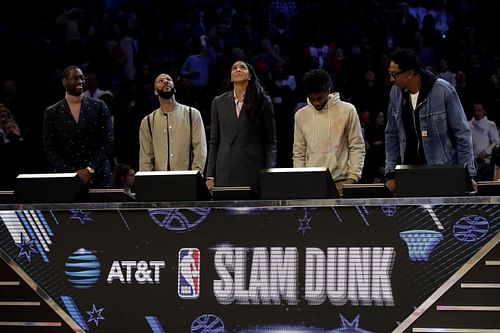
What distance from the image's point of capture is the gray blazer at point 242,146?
6035 millimetres

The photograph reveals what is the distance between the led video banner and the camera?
14.3ft

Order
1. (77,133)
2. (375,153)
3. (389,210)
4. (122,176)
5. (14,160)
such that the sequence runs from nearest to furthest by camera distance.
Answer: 1. (389,210)
2. (77,133)
3. (122,176)
4. (14,160)
5. (375,153)

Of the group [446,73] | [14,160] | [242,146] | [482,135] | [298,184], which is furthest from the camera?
[446,73]

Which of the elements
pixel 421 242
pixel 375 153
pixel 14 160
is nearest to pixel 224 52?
pixel 375 153

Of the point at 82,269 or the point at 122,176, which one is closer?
the point at 82,269

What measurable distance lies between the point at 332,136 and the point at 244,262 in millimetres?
1458

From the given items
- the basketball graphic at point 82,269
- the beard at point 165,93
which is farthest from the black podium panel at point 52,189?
the beard at point 165,93

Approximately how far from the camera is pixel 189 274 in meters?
4.62

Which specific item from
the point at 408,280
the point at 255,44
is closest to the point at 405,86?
the point at 408,280

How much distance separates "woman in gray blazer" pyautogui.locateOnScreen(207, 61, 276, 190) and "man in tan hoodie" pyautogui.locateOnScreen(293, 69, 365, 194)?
312 mm

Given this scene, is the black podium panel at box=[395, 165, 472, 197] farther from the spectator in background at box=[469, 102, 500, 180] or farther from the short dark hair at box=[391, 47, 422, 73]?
the spectator in background at box=[469, 102, 500, 180]

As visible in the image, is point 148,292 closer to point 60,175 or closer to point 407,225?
point 60,175

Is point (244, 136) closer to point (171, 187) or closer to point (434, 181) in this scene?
point (171, 187)

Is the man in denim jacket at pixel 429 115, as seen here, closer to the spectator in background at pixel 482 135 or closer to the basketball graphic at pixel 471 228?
the basketball graphic at pixel 471 228
